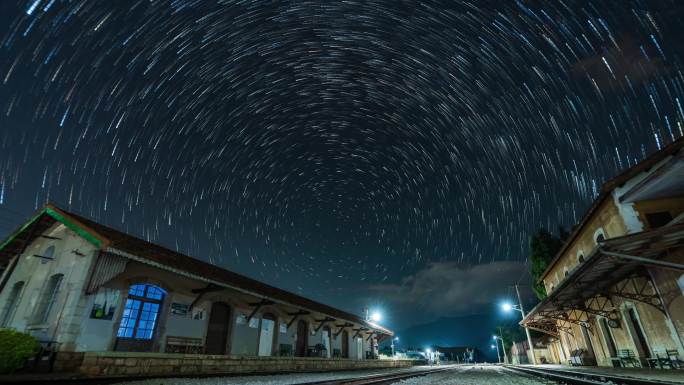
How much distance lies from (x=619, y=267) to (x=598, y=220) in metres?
4.69

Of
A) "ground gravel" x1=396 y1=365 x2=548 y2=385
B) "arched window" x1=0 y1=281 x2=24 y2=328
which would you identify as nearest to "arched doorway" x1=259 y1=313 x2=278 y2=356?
"ground gravel" x1=396 y1=365 x2=548 y2=385

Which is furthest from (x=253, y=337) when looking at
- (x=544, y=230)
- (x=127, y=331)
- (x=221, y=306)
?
(x=544, y=230)

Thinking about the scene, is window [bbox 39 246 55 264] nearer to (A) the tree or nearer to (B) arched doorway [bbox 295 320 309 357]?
(B) arched doorway [bbox 295 320 309 357]

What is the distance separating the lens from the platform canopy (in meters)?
8.90

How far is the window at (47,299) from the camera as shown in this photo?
1093cm

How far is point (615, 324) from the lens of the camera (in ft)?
49.8

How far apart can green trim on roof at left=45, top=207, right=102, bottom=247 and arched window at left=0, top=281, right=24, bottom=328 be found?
3527 millimetres

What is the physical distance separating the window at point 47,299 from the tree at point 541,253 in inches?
1610

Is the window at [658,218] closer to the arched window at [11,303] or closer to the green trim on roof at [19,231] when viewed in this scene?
the green trim on roof at [19,231]

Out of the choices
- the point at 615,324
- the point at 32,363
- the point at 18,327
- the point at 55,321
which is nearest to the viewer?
the point at 32,363

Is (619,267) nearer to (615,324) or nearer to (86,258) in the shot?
(615,324)

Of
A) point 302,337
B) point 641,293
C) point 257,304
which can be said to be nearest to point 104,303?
point 257,304

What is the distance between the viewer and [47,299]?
444 inches

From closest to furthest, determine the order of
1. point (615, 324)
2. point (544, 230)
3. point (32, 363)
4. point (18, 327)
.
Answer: point (32, 363) < point (18, 327) < point (615, 324) < point (544, 230)
